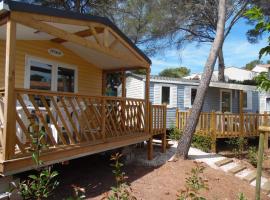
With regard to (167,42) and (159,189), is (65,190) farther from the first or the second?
(167,42)

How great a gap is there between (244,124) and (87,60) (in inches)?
299

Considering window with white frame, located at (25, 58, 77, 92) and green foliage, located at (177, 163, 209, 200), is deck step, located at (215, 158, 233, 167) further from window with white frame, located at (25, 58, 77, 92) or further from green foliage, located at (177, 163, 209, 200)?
green foliage, located at (177, 163, 209, 200)

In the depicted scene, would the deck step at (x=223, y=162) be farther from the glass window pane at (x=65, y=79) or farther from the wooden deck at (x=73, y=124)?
the glass window pane at (x=65, y=79)

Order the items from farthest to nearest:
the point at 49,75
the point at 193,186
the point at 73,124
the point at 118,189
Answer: the point at 49,75
the point at 73,124
the point at 193,186
the point at 118,189

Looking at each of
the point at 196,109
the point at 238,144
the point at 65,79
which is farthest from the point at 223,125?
the point at 65,79

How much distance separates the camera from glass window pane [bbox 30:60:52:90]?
7.19 metres

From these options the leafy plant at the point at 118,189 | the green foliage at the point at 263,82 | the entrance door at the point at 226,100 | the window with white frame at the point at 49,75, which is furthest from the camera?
the entrance door at the point at 226,100

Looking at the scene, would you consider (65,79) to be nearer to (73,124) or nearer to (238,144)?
(73,124)

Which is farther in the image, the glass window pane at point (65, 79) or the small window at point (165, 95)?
the small window at point (165, 95)

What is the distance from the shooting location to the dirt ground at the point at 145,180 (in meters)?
5.92

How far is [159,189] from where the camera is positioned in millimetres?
6301

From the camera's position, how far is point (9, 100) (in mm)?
3844

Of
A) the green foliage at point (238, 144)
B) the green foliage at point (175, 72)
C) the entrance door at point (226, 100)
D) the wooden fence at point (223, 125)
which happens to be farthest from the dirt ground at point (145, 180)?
the green foliage at point (175, 72)

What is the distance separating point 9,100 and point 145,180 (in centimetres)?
422
